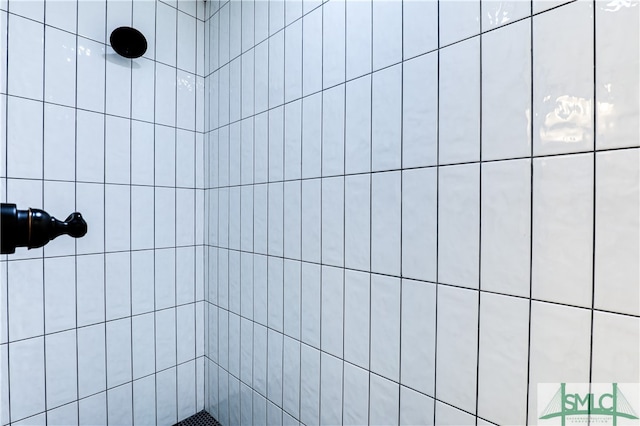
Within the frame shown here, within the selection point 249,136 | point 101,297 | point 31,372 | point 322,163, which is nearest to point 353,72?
point 322,163

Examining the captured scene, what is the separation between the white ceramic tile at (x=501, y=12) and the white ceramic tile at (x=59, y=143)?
132cm

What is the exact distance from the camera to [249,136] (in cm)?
131

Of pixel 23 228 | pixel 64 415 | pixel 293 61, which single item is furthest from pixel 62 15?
pixel 64 415

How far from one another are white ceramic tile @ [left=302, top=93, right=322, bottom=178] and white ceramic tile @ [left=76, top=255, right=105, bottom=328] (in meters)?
0.86

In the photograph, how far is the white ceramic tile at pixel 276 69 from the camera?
3.86ft

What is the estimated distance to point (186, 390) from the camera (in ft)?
5.06

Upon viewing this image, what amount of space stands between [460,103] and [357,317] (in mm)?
612

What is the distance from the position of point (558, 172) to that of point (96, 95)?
1.46 metres

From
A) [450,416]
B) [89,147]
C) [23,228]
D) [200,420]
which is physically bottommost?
[200,420]

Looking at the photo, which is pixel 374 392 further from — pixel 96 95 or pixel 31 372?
pixel 96 95

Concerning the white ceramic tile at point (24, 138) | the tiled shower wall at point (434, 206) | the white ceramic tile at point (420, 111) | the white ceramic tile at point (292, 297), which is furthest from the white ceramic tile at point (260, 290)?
the white ceramic tile at point (24, 138)

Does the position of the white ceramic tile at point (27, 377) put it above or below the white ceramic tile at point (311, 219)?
below

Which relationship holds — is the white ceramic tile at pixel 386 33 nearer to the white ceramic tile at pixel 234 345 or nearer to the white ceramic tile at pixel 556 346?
the white ceramic tile at pixel 556 346

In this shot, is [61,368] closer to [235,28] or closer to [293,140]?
[293,140]
